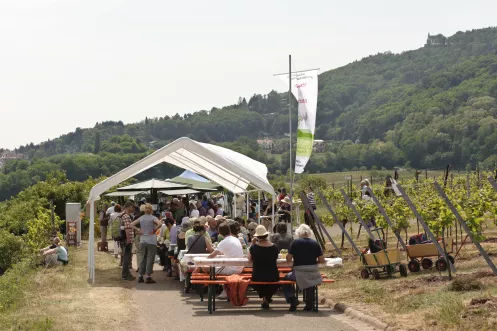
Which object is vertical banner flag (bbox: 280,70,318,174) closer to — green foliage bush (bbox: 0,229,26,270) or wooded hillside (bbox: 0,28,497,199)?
green foliage bush (bbox: 0,229,26,270)

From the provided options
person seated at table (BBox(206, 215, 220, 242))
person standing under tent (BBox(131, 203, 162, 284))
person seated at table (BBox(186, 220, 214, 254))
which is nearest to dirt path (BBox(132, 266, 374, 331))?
person seated at table (BBox(186, 220, 214, 254))

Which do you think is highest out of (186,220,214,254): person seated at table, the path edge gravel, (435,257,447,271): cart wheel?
(186,220,214,254): person seated at table

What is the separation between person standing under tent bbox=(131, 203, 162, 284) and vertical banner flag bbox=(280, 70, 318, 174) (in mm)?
4112

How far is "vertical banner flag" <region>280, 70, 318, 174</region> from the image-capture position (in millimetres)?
19781

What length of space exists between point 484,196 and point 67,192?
81.7ft

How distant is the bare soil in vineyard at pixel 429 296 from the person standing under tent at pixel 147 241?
11.2 feet

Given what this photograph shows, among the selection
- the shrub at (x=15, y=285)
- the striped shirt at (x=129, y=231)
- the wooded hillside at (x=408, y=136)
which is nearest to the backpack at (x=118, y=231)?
the striped shirt at (x=129, y=231)

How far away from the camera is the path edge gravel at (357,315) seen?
10642 mm

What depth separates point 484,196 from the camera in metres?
16.1

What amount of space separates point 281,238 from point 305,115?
17.4 feet

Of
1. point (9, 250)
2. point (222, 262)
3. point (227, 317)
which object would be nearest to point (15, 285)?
point (222, 262)

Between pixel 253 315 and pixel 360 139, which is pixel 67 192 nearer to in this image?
pixel 253 315

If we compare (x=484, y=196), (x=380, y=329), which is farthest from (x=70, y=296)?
(x=484, y=196)

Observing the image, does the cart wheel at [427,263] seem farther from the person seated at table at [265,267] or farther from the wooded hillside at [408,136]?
the wooded hillside at [408,136]
